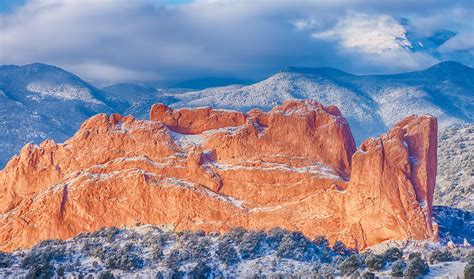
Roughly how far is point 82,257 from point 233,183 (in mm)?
13662

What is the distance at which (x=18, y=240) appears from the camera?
82125mm

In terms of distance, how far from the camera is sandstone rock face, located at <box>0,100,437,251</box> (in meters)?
79.8

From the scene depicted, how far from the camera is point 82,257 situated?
244 ft

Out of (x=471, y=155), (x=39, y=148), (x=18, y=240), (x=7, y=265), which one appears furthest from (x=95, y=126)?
(x=471, y=155)

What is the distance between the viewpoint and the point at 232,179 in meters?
81.8

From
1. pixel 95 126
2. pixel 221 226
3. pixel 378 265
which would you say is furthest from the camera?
pixel 95 126

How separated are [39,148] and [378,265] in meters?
30.8

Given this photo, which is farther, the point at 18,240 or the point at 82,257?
the point at 18,240

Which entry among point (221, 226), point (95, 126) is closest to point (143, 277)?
point (221, 226)

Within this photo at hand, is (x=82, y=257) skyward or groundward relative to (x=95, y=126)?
groundward

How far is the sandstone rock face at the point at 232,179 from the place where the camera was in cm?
7981

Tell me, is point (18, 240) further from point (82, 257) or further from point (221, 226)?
point (221, 226)

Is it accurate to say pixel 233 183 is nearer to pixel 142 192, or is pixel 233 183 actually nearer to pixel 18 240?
pixel 142 192

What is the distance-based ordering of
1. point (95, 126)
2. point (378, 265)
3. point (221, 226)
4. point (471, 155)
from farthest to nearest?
point (471, 155) < point (95, 126) < point (221, 226) < point (378, 265)
